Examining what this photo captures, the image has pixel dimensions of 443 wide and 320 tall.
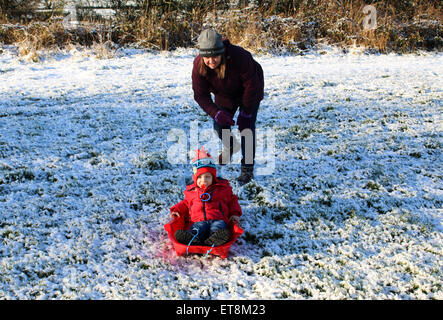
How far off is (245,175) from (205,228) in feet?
3.80

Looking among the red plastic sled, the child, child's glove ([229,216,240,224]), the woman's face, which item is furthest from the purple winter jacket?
the red plastic sled

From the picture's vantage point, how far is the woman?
107 inches

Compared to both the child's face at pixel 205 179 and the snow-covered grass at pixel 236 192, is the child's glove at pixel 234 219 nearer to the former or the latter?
the snow-covered grass at pixel 236 192

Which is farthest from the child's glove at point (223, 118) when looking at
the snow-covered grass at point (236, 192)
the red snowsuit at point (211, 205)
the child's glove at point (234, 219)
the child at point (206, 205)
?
the child's glove at point (234, 219)

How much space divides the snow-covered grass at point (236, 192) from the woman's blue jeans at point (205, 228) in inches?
7.4

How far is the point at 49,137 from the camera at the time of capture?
4.33 meters

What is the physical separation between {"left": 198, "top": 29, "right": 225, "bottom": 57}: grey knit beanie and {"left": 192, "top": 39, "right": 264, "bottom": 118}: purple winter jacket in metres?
0.20

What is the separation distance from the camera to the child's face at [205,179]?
2789 mm

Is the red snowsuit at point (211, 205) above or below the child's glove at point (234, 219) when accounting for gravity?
above

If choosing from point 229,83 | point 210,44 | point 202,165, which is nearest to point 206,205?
point 202,165

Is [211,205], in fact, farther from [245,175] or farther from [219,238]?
[245,175]

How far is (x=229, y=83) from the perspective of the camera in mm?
3027
